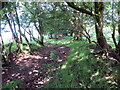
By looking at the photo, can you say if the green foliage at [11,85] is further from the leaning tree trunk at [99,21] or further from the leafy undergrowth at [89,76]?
the leaning tree trunk at [99,21]

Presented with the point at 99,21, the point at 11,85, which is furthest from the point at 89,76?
the point at 11,85

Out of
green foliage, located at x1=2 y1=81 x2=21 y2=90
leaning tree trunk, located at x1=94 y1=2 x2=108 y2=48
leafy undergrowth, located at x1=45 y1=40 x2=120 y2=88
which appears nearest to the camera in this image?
leafy undergrowth, located at x1=45 y1=40 x2=120 y2=88

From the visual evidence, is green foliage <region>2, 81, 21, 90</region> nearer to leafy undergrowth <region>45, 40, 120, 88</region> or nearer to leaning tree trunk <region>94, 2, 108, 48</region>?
leafy undergrowth <region>45, 40, 120, 88</region>

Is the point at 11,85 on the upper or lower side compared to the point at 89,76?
lower

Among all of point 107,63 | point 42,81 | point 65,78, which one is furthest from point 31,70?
point 107,63

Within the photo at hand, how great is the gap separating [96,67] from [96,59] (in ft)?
1.99

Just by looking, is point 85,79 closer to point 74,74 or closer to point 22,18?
point 74,74

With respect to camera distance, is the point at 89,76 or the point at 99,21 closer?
the point at 89,76

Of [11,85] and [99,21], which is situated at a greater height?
[99,21]

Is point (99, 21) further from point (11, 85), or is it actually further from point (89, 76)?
point (11, 85)

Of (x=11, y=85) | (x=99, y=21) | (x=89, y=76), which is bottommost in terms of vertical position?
(x=11, y=85)

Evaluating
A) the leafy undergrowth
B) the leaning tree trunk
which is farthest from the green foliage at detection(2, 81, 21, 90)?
the leaning tree trunk

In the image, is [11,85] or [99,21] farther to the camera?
[99,21]

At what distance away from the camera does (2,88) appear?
12.9ft
